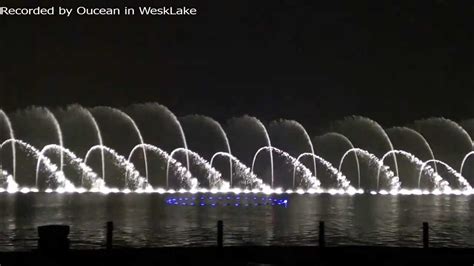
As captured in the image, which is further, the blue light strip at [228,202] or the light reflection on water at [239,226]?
the blue light strip at [228,202]

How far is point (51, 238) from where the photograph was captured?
62.8ft

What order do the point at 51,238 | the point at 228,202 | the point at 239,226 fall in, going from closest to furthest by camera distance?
the point at 51,238
the point at 239,226
the point at 228,202

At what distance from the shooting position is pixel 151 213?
145 feet

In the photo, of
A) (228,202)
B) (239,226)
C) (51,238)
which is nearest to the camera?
(51,238)

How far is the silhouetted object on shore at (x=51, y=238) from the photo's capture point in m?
19.1

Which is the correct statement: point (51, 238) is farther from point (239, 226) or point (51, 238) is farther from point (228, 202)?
point (228, 202)

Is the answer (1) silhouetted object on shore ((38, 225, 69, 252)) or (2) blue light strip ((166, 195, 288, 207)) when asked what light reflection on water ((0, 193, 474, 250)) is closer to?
(1) silhouetted object on shore ((38, 225, 69, 252))

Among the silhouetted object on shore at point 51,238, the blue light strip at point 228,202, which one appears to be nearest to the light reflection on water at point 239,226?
the silhouetted object on shore at point 51,238

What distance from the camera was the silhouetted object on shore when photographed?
19094 millimetres

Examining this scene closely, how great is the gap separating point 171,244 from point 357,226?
12.4 m

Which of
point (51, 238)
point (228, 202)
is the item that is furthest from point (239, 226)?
point (228, 202)

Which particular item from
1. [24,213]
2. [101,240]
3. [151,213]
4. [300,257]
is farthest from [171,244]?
[24,213]

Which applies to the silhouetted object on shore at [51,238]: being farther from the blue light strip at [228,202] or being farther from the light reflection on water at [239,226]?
the blue light strip at [228,202]

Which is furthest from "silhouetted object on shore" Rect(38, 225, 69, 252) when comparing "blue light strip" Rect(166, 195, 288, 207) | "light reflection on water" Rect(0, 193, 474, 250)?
"blue light strip" Rect(166, 195, 288, 207)
